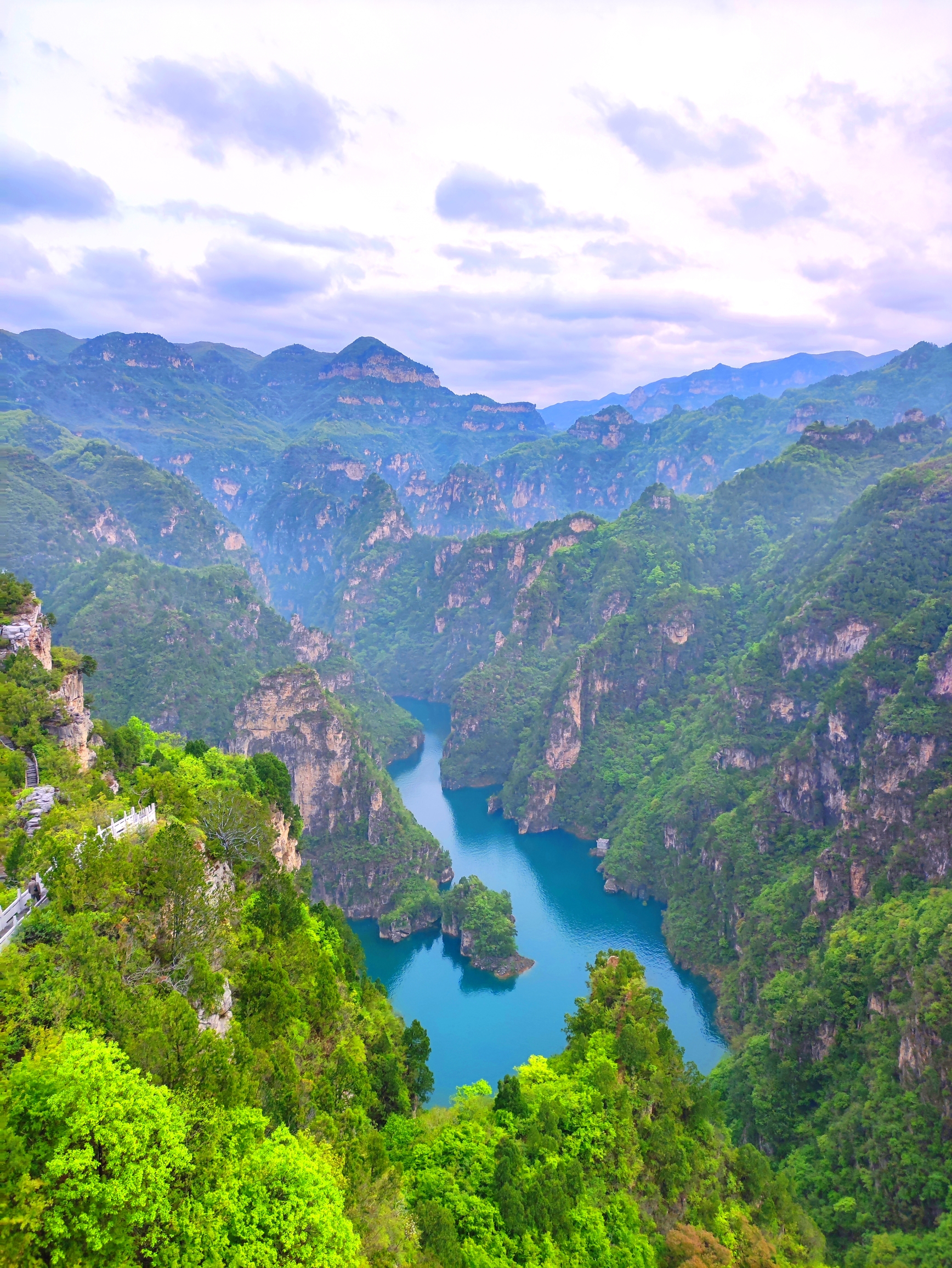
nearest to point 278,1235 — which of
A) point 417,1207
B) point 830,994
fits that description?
point 417,1207

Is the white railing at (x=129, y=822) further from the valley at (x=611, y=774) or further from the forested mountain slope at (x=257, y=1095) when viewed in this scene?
the valley at (x=611, y=774)

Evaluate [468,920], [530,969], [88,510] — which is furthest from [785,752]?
[88,510]

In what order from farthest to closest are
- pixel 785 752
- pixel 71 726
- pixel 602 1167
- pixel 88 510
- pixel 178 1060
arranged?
pixel 88 510, pixel 785 752, pixel 71 726, pixel 602 1167, pixel 178 1060

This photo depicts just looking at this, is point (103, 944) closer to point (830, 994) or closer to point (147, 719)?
point (830, 994)

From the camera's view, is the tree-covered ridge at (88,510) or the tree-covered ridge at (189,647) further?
the tree-covered ridge at (88,510)

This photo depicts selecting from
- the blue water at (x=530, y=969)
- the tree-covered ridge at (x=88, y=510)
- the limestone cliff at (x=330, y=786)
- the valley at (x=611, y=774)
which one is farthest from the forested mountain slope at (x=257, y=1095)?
the tree-covered ridge at (x=88, y=510)

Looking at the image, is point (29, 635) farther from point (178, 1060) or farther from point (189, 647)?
point (189, 647)
